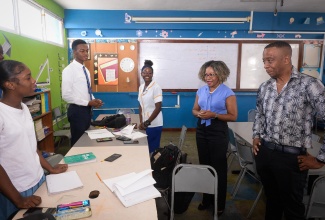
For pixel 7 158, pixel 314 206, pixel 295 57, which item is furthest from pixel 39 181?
pixel 295 57

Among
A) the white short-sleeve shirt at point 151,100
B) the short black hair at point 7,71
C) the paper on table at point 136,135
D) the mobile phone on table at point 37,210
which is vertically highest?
the short black hair at point 7,71

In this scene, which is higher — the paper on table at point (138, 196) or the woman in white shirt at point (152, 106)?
the woman in white shirt at point (152, 106)

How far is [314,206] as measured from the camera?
1714 mm

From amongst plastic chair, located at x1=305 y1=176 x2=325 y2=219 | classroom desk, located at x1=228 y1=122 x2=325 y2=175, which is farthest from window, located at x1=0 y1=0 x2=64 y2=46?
plastic chair, located at x1=305 y1=176 x2=325 y2=219

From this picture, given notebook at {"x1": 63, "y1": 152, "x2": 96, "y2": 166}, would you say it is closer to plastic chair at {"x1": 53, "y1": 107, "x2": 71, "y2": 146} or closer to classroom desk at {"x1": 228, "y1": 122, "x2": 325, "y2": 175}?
classroom desk at {"x1": 228, "y1": 122, "x2": 325, "y2": 175}

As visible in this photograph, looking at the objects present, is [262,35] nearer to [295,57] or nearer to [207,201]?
[295,57]

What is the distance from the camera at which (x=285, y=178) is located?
5.41ft

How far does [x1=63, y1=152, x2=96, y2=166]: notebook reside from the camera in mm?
1764

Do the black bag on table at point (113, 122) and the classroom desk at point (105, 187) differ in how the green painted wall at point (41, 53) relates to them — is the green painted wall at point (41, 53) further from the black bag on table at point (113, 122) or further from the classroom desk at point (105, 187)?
the classroom desk at point (105, 187)

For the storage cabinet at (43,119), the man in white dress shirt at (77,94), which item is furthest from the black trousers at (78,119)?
the storage cabinet at (43,119)

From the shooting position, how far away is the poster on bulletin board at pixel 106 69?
17.5ft

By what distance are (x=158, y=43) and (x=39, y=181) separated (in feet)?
14.6

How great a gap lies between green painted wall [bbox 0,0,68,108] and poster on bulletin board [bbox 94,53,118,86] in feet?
2.42

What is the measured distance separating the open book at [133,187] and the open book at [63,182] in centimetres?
18
